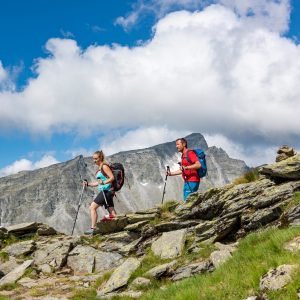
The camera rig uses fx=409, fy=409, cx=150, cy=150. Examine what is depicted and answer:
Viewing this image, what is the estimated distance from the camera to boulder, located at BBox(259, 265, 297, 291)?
816cm

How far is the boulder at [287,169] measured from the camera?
17.0 m

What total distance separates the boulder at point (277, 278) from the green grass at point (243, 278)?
6.7 inches

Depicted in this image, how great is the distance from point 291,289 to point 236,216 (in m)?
9.24

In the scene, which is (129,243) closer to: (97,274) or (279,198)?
(97,274)

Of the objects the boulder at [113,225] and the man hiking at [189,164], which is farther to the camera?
the boulder at [113,225]

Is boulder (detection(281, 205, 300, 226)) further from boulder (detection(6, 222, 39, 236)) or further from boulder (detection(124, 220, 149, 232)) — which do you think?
boulder (detection(6, 222, 39, 236))

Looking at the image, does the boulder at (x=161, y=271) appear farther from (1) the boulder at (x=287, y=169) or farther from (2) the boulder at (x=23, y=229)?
(2) the boulder at (x=23, y=229)

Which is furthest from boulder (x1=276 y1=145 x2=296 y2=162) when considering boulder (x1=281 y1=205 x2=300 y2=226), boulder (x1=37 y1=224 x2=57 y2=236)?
boulder (x1=37 y1=224 x2=57 y2=236)

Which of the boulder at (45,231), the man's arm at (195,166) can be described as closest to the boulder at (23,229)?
the boulder at (45,231)

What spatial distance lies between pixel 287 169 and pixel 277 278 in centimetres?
955

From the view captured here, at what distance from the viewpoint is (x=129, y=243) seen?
65.8 feet

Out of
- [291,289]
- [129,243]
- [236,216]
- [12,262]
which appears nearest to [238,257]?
[291,289]

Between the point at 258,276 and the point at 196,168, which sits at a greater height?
the point at 196,168

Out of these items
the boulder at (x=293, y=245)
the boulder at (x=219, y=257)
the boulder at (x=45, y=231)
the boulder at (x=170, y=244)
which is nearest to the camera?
the boulder at (x=293, y=245)
